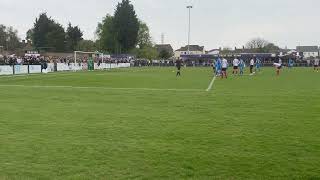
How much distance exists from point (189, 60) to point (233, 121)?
111598 mm

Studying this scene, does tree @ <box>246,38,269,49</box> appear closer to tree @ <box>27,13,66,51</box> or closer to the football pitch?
tree @ <box>27,13,66,51</box>

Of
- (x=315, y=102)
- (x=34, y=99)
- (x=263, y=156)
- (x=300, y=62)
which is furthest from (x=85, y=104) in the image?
(x=300, y=62)

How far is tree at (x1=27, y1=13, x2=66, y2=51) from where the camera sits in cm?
14412

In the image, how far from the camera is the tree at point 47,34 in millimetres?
144125

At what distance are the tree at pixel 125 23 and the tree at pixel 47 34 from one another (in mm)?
16627

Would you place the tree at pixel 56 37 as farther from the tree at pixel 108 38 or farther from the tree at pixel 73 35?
the tree at pixel 108 38

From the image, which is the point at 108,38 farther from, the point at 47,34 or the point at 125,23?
the point at 47,34

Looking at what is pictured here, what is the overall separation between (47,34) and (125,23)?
21.6 metres

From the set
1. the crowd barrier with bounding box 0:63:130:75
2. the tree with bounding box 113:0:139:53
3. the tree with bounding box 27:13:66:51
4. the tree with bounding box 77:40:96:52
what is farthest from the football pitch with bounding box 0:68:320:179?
the tree with bounding box 77:40:96:52

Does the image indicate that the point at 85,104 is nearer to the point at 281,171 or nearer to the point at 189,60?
the point at 281,171

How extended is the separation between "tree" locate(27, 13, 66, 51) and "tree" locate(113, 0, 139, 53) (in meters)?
16.6

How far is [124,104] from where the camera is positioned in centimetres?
1777

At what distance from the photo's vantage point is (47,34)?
143 meters

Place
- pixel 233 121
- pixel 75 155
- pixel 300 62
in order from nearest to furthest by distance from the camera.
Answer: pixel 75 155 < pixel 233 121 < pixel 300 62
